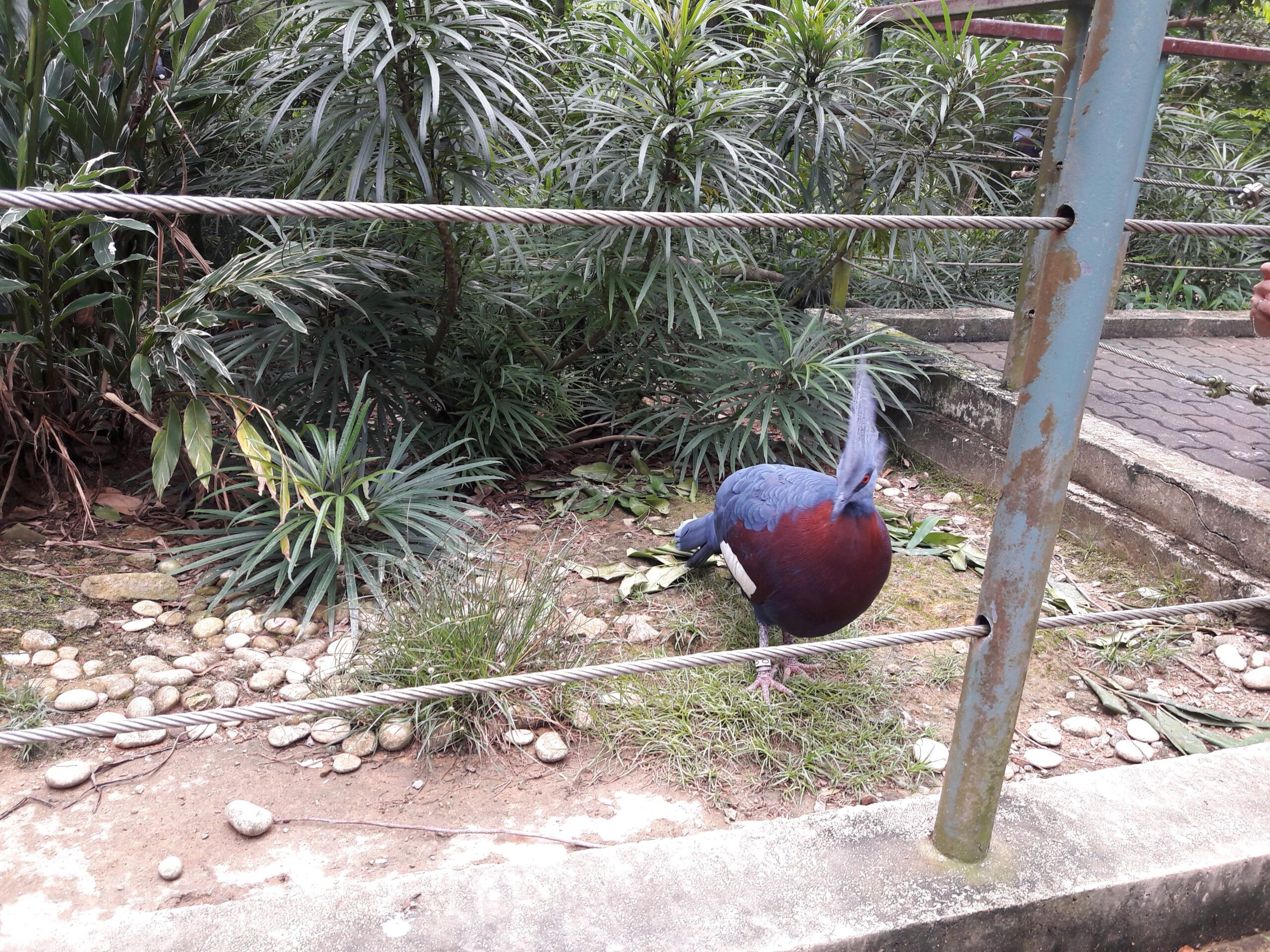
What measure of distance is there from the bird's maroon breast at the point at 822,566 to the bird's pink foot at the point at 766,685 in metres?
0.16

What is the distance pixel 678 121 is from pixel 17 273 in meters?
2.04

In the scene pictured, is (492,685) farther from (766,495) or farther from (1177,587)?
(1177,587)

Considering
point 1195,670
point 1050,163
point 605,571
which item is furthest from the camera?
point 1050,163

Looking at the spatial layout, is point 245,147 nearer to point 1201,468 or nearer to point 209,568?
point 209,568

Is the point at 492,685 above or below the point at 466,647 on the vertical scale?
above

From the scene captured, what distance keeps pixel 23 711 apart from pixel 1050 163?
3.50 metres

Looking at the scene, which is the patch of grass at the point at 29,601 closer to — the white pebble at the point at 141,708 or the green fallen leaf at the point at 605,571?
the white pebble at the point at 141,708

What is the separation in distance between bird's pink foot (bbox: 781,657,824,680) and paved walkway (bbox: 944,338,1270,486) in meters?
1.76

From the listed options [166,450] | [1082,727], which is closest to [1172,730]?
[1082,727]

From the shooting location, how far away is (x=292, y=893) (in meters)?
1.29

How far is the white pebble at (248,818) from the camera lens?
175 centimetres

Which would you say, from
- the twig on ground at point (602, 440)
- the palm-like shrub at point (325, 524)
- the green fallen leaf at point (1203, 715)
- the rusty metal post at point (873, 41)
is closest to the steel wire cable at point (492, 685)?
the green fallen leaf at point (1203, 715)

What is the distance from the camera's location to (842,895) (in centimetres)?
130

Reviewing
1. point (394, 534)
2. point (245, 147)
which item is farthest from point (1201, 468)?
point (245, 147)
